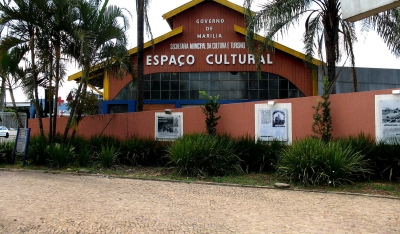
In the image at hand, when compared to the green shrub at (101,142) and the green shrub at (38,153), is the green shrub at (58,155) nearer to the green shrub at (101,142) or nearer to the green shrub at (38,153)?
the green shrub at (38,153)

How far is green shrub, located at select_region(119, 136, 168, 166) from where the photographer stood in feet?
40.2

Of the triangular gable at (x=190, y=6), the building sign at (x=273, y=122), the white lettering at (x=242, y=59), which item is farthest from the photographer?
the triangular gable at (x=190, y=6)

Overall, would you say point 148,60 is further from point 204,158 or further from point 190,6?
point 204,158

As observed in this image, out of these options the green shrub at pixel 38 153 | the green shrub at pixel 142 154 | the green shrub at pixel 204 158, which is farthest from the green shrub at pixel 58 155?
the green shrub at pixel 204 158

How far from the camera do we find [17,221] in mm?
5684

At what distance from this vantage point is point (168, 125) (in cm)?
1352

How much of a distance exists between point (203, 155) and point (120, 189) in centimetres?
262

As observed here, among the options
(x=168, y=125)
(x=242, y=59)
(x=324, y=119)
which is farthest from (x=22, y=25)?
(x=242, y=59)

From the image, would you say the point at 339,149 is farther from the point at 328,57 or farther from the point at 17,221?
the point at 17,221

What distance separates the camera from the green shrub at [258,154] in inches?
412

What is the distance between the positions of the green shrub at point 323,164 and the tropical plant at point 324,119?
1.03 meters

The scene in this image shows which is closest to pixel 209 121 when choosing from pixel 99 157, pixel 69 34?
pixel 99 157

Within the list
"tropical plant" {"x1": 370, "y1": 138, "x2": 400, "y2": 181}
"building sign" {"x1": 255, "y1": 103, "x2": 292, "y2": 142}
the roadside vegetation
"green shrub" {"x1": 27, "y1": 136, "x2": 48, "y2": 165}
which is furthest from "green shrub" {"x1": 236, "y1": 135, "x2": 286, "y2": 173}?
"green shrub" {"x1": 27, "y1": 136, "x2": 48, "y2": 165}

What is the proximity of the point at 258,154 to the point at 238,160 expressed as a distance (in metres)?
0.60
